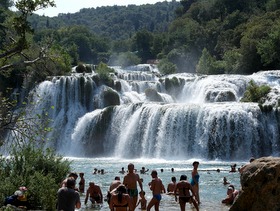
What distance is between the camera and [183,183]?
45.7 feet

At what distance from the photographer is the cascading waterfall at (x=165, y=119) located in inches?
1533

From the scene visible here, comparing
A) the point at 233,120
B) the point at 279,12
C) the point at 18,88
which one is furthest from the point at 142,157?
the point at 279,12

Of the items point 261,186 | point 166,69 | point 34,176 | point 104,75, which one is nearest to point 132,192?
point 34,176

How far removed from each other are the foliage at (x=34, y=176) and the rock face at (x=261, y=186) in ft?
17.8

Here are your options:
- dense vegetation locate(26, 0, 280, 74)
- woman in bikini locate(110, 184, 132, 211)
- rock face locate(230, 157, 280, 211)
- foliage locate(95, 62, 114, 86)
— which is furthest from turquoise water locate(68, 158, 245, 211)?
foliage locate(95, 62, 114, 86)

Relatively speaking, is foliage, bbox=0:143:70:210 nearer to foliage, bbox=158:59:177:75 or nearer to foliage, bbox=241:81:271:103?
foliage, bbox=241:81:271:103

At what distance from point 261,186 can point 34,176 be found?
21.5ft

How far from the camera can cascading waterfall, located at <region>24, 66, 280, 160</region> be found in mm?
38938

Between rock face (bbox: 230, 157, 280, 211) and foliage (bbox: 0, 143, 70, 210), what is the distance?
5.43 meters

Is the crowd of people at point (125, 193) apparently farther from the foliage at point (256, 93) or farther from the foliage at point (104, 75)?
the foliage at point (104, 75)

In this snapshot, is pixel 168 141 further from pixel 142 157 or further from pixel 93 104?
pixel 93 104

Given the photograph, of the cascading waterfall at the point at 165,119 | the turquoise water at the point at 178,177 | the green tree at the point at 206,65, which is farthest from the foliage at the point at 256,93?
the green tree at the point at 206,65

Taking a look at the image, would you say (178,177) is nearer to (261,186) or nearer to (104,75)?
(261,186)

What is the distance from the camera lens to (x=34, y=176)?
1526 centimetres
